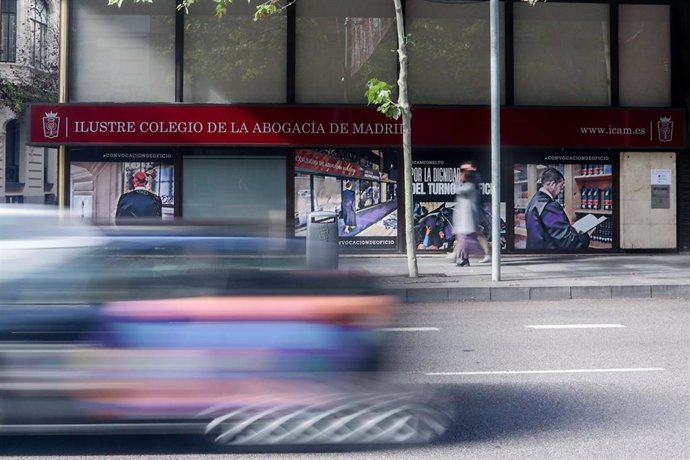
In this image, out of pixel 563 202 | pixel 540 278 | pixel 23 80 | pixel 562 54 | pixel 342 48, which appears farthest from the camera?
pixel 23 80

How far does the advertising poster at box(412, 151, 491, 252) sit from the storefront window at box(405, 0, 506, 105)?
50.2 inches

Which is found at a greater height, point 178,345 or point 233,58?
point 233,58

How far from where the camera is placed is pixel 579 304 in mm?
12109

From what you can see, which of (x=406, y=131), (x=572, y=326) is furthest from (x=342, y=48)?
(x=572, y=326)

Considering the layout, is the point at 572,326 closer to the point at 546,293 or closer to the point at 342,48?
the point at 546,293

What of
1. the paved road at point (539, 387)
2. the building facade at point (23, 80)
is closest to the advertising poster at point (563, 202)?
the paved road at point (539, 387)

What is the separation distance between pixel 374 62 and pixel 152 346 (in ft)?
48.5

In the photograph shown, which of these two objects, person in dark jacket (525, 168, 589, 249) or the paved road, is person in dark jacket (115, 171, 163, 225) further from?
the paved road

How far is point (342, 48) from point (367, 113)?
163 cm

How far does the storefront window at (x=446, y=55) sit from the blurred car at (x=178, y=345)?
47.0 feet

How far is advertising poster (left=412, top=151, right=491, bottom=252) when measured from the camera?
18000mm

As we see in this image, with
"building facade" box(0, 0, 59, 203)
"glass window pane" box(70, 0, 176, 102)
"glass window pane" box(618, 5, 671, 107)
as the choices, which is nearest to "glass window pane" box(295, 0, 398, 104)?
"glass window pane" box(70, 0, 176, 102)

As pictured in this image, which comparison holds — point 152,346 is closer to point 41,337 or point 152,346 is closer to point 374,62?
point 41,337

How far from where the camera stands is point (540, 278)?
1403cm
